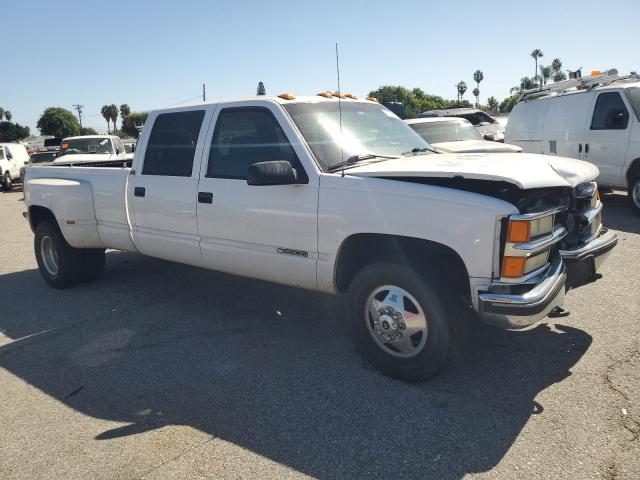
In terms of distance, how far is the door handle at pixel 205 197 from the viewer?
182 inches

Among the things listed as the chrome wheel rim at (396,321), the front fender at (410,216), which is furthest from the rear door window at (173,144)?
the chrome wheel rim at (396,321)

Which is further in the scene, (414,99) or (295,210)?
(414,99)

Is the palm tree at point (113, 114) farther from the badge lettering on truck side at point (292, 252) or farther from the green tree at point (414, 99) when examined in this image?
the badge lettering on truck side at point (292, 252)

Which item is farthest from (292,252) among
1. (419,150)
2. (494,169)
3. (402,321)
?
(494,169)

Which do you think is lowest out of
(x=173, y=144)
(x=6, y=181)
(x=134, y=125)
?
(x=6, y=181)

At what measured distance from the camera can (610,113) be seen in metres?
9.25

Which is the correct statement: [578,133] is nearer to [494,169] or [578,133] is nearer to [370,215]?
[494,169]

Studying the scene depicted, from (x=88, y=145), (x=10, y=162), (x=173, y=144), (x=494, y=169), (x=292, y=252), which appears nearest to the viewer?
(x=494, y=169)

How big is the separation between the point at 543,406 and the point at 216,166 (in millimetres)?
3091

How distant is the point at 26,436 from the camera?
329 centimetres

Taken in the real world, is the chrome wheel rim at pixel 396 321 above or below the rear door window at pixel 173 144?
below

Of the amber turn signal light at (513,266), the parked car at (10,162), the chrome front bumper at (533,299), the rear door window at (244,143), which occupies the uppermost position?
the rear door window at (244,143)

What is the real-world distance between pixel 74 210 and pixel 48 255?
107 centimetres

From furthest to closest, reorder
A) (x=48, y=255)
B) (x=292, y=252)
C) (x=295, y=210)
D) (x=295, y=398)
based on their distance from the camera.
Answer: (x=48, y=255), (x=292, y=252), (x=295, y=210), (x=295, y=398)
